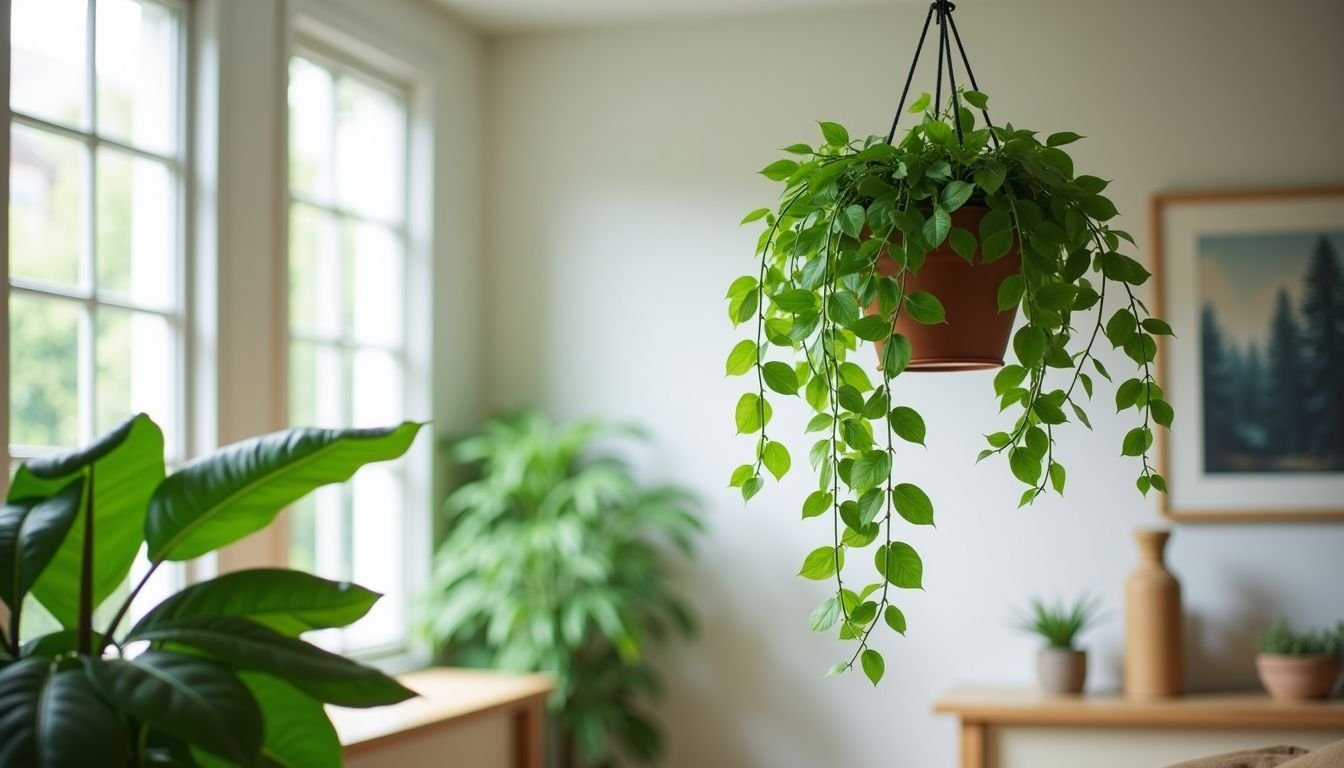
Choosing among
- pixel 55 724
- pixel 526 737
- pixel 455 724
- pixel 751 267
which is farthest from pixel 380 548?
pixel 55 724

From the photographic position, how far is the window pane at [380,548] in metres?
4.00

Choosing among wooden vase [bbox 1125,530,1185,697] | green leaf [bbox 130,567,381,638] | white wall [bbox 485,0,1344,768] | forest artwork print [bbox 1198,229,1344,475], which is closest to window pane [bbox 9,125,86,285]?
green leaf [bbox 130,567,381,638]

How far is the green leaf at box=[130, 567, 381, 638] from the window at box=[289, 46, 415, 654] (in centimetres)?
185

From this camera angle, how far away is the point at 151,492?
1.86 meters

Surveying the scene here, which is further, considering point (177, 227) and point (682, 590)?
point (682, 590)

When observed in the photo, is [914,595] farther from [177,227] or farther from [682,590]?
[177,227]

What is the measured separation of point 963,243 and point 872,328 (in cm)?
14

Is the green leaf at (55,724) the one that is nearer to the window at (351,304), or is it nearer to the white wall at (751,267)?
the window at (351,304)

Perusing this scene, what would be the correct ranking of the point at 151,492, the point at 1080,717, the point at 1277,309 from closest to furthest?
the point at 151,492 → the point at 1080,717 → the point at 1277,309

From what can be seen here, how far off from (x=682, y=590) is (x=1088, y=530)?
49.7 inches

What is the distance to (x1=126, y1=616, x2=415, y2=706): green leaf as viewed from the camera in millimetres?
1615

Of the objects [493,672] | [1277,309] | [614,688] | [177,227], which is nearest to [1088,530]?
[1277,309]

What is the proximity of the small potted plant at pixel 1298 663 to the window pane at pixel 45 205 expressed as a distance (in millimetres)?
3158

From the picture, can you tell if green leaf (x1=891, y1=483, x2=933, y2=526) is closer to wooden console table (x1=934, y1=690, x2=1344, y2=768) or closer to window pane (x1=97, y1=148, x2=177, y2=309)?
window pane (x1=97, y1=148, x2=177, y2=309)
